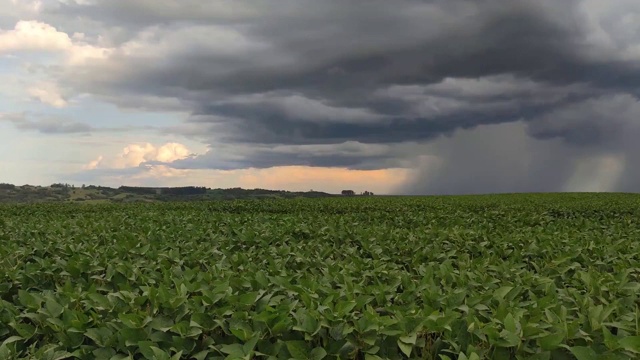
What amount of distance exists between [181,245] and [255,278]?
14.2 ft

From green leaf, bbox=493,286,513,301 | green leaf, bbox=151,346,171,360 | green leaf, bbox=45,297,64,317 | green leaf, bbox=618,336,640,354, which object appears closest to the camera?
green leaf, bbox=618,336,640,354

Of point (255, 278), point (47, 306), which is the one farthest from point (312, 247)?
point (47, 306)

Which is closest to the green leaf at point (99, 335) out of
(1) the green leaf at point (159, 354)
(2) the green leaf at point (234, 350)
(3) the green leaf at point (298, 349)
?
(1) the green leaf at point (159, 354)

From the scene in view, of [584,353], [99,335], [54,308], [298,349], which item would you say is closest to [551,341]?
[584,353]

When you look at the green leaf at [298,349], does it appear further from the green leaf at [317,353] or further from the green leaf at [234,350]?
the green leaf at [234,350]

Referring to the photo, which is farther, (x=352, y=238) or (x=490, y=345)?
(x=352, y=238)

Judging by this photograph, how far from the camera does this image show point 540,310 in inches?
168

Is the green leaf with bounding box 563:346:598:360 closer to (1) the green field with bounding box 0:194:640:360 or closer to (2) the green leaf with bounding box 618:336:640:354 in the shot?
(1) the green field with bounding box 0:194:640:360

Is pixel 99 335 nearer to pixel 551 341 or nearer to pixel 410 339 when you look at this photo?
pixel 410 339

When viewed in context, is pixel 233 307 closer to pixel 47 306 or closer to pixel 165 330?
pixel 165 330

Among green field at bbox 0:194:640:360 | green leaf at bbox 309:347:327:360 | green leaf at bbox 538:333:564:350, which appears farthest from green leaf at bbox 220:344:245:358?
green leaf at bbox 538:333:564:350

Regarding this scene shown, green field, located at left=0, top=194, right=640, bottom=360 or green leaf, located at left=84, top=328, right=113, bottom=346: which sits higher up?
green field, located at left=0, top=194, right=640, bottom=360

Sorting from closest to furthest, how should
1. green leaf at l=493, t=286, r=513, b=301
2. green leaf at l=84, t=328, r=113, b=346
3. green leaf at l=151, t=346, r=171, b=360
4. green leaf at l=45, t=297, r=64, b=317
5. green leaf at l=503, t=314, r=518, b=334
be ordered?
1. green leaf at l=151, t=346, r=171, b=360
2. green leaf at l=503, t=314, r=518, b=334
3. green leaf at l=84, t=328, r=113, b=346
4. green leaf at l=45, t=297, r=64, b=317
5. green leaf at l=493, t=286, r=513, b=301

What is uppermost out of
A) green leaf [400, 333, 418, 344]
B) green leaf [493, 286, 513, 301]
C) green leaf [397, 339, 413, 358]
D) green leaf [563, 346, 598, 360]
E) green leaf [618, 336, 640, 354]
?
Answer: green leaf [493, 286, 513, 301]
